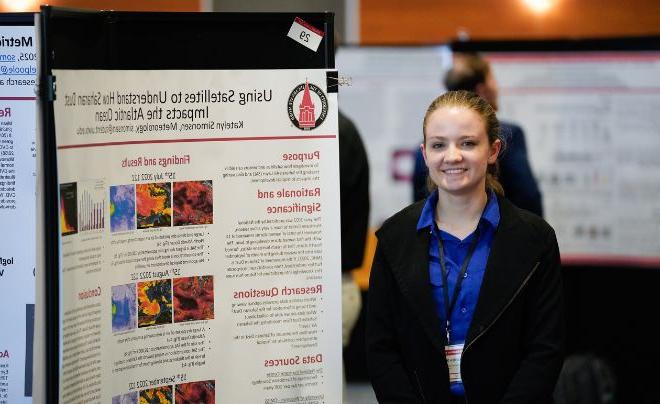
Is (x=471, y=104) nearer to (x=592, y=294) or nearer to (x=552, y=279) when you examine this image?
(x=552, y=279)

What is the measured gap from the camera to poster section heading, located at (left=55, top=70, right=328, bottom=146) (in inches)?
74.5

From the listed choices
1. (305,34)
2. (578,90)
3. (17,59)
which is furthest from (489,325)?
(578,90)

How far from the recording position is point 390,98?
5.11m

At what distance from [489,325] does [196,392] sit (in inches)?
27.4

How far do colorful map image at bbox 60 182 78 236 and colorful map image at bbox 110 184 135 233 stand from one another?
0.39ft

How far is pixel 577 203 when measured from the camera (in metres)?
4.68

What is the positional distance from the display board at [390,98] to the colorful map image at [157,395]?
3.16 metres

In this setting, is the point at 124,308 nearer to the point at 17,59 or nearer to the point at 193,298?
the point at 193,298

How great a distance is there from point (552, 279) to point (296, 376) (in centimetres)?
67

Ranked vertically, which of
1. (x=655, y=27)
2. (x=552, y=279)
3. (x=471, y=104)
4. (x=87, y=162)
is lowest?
(x=552, y=279)

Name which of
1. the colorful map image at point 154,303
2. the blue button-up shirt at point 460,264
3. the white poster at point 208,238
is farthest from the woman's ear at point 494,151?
the colorful map image at point 154,303

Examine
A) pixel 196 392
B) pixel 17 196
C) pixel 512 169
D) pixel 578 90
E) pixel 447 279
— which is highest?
pixel 578 90

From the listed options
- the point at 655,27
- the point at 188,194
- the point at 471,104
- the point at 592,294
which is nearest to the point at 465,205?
the point at 471,104

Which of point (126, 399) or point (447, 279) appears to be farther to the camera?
point (447, 279)
